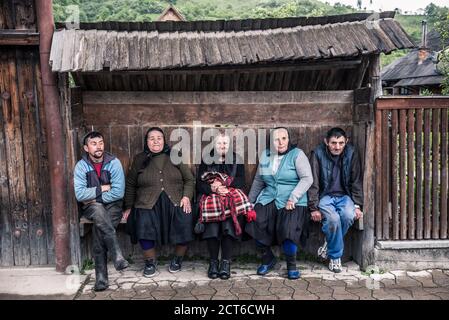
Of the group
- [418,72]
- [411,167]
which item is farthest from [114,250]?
[418,72]

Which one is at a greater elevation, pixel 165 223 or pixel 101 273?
pixel 165 223

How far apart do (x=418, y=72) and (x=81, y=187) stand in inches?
1074

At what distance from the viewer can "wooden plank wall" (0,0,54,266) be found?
5.27 metres

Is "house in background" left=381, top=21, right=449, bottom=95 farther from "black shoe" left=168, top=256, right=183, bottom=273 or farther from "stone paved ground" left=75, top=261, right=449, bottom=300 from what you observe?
"black shoe" left=168, top=256, right=183, bottom=273

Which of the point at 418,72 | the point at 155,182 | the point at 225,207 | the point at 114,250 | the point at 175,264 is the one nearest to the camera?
the point at 114,250

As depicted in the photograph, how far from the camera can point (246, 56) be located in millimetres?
4992

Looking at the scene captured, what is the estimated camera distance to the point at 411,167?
17.6 feet

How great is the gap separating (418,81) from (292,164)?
24421mm

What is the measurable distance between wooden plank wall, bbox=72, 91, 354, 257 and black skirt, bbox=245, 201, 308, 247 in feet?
3.48

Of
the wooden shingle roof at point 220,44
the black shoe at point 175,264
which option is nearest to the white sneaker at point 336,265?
the black shoe at point 175,264

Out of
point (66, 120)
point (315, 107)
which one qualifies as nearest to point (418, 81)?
point (315, 107)

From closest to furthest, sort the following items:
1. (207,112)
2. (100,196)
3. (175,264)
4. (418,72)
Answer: (100,196) → (175,264) → (207,112) → (418,72)

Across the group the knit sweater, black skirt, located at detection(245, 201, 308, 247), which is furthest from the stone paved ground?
the knit sweater

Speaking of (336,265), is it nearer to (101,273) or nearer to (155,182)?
(155,182)
